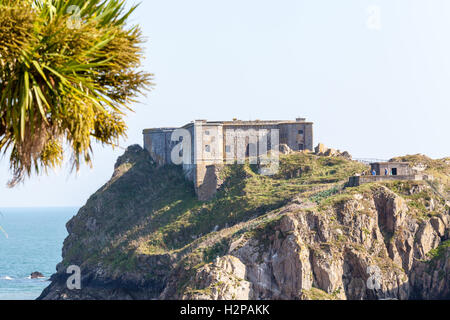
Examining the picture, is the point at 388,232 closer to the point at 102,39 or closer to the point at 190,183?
the point at 190,183

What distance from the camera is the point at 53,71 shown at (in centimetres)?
1219

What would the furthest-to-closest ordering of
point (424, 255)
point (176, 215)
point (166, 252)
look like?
point (176, 215)
point (166, 252)
point (424, 255)

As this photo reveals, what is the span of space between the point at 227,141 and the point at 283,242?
1285 inches

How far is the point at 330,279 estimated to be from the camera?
68.4m

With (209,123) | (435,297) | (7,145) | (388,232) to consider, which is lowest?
(435,297)

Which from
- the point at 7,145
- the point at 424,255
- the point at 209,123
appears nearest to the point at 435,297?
the point at 424,255

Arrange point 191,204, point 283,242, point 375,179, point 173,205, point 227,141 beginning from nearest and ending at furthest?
point 283,242 < point 375,179 < point 191,204 < point 227,141 < point 173,205

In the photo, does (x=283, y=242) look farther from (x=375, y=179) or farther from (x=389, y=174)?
(x=389, y=174)

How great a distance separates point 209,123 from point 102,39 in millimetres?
84727

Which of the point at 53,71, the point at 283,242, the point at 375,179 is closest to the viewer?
the point at 53,71

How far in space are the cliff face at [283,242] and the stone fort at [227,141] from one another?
2.35m

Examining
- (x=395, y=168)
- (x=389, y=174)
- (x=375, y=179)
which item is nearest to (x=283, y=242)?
(x=375, y=179)
